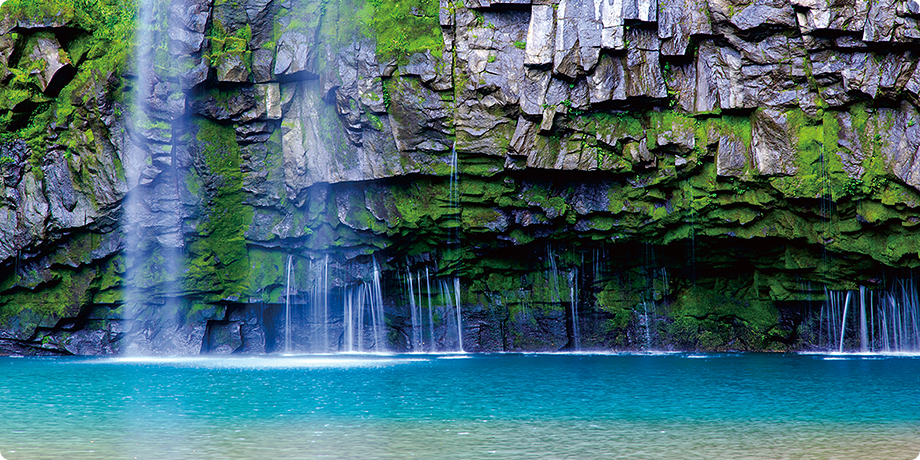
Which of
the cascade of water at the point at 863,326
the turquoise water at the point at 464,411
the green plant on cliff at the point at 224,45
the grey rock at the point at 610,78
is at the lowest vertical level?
the turquoise water at the point at 464,411

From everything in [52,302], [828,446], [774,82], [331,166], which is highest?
[774,82]

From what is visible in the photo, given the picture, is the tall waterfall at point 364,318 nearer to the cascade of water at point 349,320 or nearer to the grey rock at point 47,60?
the cascade of water at point 349,320

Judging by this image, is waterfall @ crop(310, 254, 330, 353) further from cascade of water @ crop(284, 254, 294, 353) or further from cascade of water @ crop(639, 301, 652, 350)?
cascade of water @ crop(639, 301, 652, 350)

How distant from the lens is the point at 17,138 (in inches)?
899

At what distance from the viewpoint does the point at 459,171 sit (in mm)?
22047

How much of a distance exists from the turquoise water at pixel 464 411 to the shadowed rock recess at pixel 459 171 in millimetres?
5318

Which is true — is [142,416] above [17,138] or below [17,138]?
below

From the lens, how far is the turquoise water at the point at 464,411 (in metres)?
8.27

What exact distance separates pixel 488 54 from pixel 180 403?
43.7 feet

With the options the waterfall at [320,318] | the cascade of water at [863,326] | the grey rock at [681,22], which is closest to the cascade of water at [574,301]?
the grey rock at [681,22]

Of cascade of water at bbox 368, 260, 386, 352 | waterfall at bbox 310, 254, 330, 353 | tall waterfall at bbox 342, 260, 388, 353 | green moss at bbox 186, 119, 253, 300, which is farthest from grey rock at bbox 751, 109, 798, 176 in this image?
green moss at bbox 186, 119, 253, 300

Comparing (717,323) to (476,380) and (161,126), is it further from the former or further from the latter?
(161,126)

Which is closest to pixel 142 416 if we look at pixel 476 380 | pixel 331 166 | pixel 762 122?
pixel 476 380

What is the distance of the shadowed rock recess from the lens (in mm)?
20078
